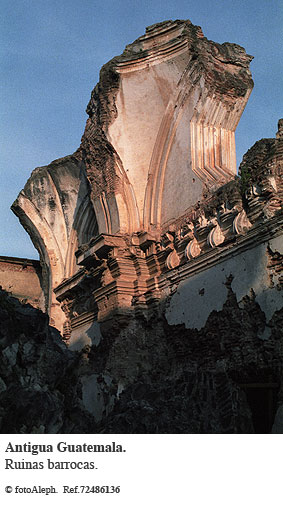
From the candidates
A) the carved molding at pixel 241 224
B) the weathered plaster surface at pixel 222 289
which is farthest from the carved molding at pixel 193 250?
the carved molding at pixel 241 224

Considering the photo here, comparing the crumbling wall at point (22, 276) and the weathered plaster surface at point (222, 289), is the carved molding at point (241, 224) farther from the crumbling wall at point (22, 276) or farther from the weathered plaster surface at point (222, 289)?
the crumbling wall at point (22, 276)

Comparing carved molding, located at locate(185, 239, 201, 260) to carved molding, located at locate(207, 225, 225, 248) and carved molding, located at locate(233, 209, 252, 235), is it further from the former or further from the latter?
carved molding, located at locate(233, 209, 252, 235)

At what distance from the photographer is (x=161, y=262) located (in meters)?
8.05

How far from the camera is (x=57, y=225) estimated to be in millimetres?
11594

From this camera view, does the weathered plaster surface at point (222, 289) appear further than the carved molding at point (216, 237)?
No

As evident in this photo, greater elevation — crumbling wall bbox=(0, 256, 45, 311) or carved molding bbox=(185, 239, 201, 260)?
crumbling wall bbox=(0, 256, 45, 311)

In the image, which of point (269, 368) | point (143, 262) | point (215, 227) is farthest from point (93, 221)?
point (269, 368)

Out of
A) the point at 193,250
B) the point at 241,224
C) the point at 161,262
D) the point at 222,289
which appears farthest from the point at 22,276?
the point at 241,224

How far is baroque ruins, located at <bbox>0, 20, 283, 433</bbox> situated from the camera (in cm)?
564

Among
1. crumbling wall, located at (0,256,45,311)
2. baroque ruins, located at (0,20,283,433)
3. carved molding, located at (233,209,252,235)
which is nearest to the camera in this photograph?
baroque ruins, located at (0,20,283,433)

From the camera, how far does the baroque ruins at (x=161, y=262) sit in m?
5.64

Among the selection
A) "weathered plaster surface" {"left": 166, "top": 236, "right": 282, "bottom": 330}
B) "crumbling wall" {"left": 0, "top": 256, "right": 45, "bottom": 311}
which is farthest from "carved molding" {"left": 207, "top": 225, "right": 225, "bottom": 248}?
"crumbling wall" {"left": 0, "top": 256, "right": 45, "bottom": 311}

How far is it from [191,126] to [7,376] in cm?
501

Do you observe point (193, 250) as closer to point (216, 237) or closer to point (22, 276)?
point (216, 237)
